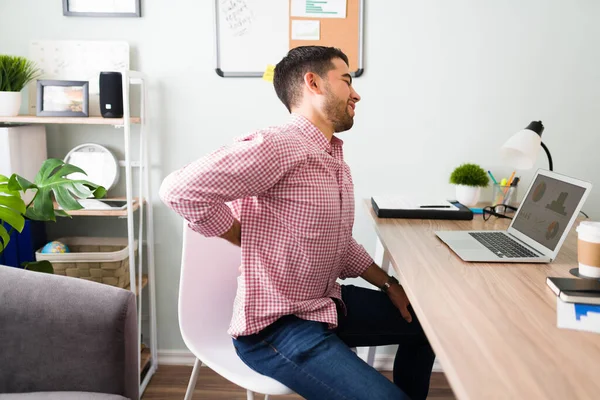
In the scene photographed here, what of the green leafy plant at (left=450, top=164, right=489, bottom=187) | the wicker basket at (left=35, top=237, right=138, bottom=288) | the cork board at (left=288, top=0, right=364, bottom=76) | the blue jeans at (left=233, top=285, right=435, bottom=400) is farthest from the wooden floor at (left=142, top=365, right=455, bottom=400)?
the cork board at (left=288, top=0, right=364, bottom=76)

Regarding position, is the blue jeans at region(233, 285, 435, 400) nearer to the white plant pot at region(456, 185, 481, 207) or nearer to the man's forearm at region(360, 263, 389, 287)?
the man's forearm at region(360, 263, 389, 287)

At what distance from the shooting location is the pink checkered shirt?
120 centimetres

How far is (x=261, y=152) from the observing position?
121 centimetres

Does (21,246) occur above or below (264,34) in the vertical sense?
below

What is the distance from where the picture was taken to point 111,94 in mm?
1967

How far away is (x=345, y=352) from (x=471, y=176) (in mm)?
1062

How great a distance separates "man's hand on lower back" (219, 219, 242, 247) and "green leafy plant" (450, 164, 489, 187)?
3.48ft

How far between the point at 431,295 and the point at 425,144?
47.3 inches

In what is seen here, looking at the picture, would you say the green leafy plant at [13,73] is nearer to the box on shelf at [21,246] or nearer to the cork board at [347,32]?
the box on shelf at [21,246]

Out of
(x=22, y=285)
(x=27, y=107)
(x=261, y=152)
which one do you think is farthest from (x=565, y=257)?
(x=27, y=107)

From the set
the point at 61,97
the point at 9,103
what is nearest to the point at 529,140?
the point at 61,97

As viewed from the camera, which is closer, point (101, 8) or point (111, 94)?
point (111, 94)

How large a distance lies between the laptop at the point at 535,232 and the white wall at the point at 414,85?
626 mm

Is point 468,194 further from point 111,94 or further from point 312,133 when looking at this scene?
point 111,94
